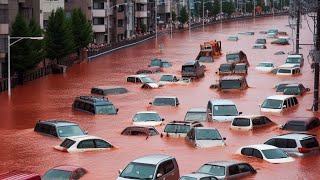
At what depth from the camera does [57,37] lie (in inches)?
3664

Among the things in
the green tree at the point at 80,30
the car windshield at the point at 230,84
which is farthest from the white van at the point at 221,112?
the green tree at the point at 80,30

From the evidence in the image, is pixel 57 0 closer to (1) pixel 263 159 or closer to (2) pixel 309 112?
(2) pixel 309 112

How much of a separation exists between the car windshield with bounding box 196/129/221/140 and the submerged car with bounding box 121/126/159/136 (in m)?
4.51

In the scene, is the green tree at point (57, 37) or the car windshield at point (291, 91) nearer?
the car windshield at point (291, 91)

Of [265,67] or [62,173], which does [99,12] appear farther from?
[62,173]

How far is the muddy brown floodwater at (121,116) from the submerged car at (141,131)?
27.3 inches

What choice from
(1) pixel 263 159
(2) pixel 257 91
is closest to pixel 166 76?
(2) pixel 257 91

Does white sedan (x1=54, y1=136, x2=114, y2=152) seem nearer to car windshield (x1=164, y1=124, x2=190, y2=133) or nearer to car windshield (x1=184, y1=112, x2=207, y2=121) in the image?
car windshield (x1=164, y1=124, x2=190, y2=133)

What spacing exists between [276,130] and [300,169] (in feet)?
42.7

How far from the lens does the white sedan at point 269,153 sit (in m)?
36.2

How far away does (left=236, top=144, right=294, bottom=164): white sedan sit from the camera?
119 ft

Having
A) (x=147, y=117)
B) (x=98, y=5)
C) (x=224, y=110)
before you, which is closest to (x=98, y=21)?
(x=98, y=5)

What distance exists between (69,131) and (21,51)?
34.5m

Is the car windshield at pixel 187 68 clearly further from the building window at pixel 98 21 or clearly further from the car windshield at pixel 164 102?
the building window at pixel 98 21
